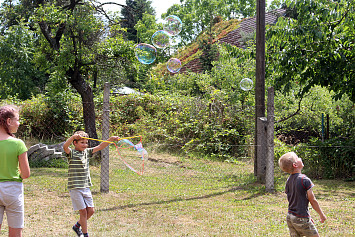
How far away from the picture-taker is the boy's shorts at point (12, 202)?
3383 mm

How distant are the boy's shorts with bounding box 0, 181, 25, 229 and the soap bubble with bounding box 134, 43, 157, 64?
7735mm

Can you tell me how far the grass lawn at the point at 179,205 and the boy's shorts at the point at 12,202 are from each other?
150 cm

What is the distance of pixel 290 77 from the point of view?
10.1 meters

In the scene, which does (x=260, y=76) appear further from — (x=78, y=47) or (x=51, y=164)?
(x=51, y=164)

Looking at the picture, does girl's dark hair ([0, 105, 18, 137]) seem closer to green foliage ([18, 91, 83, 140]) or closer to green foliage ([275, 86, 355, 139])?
green foliage ([18, 91, 83, 140])

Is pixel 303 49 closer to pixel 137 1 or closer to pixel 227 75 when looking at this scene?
pixel 227 75

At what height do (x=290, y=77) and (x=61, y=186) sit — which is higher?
(x=290, y=77)

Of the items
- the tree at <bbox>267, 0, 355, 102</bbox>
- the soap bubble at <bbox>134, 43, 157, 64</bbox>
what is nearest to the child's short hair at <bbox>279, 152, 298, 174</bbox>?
the tree at <bbox>267, 0, 355, 102</bbox>

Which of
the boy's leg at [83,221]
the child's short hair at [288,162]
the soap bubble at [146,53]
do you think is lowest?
the boy's leg at [83,221]

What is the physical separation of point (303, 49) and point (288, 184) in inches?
270

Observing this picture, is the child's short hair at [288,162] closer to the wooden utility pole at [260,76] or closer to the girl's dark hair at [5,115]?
the girl's dark hair at [5,115]

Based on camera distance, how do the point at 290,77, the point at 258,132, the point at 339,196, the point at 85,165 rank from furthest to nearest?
the point at 290,77 → the point at 258,132 → the point at 339,196 → the point at 85,165

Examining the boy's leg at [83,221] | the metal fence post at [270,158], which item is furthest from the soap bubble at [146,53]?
the boy's leg at [83,221]

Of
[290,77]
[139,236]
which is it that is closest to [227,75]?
[290,77]
